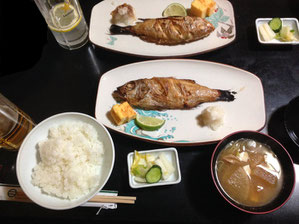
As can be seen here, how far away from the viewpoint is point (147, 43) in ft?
8.29

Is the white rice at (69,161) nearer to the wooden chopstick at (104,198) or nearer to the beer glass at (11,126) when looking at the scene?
the wooden chopstick at (104,198)

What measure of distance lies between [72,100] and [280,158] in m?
1.89

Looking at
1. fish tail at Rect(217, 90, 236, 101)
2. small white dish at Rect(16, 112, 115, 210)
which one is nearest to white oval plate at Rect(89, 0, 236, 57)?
fish tail at Rect(217, 90, 236, 101)

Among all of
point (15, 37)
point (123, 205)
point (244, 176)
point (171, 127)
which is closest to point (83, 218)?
point (123, 205)

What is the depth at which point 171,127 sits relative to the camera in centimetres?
214

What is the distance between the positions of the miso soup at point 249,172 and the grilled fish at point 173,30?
121 centimetres

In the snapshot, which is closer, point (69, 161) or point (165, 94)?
point (69, 161)

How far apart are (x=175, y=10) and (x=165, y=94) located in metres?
1.09

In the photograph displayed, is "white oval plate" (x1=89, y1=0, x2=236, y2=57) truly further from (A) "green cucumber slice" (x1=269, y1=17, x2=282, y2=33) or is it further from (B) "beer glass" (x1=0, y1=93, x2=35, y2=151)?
(B) "beer glass" (x1=0, y1=93, x2=35, y2=151)

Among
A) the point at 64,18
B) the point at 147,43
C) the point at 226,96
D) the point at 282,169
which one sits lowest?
the point at 282,169

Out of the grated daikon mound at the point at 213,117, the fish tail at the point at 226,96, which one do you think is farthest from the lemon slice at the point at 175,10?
the grated daikon mound at the point at 213,117

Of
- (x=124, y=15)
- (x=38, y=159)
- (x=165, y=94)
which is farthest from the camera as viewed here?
(x=124, y=15)

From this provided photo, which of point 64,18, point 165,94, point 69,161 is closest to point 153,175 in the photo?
point 69,161

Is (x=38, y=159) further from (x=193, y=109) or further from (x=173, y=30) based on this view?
(x=173, y=30)
